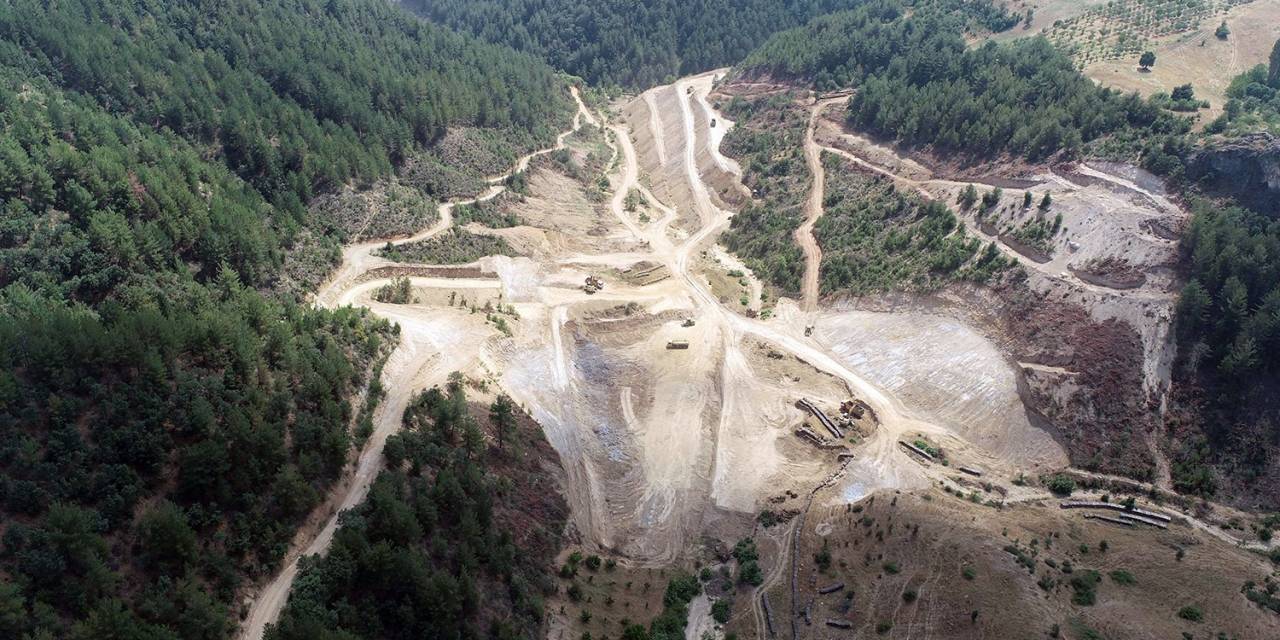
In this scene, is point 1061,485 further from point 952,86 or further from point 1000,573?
point 952,86

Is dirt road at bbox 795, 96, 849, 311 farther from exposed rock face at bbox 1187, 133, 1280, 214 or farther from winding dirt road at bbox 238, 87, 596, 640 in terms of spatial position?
winding dirt road at bbox 238, 87, 596, 640

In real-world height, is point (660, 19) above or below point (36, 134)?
below

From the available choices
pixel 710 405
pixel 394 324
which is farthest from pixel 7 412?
pixel 710 405

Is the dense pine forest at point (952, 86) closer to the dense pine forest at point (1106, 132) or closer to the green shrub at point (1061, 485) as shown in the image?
the dense pine forest at point (1106, 132)

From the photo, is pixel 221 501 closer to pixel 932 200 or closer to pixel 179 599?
pixel 179 599

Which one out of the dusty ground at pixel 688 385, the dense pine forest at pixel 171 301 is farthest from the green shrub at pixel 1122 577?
the dense pine forest at pixel 171 301

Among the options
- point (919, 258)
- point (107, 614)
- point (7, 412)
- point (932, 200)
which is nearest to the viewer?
point (107, 614)

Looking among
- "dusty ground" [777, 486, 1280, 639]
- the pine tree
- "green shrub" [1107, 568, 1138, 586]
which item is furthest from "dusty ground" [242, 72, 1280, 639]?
the pine tree
